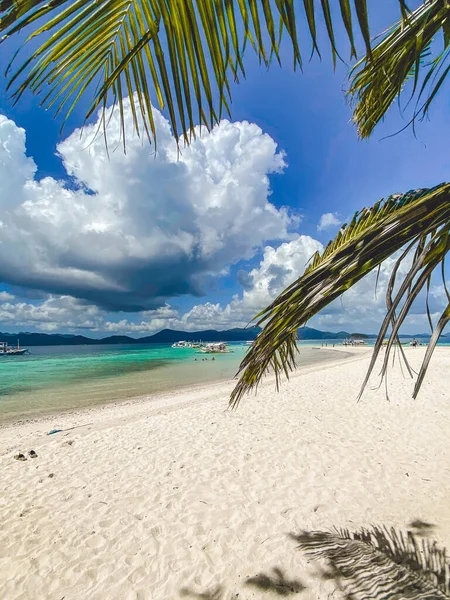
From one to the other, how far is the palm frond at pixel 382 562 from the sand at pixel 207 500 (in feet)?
0.65

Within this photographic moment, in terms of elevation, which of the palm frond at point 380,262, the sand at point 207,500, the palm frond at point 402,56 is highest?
the palm frond at point 402,56

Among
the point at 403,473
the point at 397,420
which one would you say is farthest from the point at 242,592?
the point at 397,420

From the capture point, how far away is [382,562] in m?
3.23

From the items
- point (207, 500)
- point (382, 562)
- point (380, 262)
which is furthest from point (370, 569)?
point (380, 262)

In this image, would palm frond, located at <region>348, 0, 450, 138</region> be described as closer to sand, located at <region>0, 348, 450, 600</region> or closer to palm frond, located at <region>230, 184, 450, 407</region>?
palm frond, located at <region>230, 184, 450, 407</region>

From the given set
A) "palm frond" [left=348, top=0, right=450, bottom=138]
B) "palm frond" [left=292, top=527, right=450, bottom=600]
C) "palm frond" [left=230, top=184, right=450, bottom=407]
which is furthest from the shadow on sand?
"palm frond" [left=348, top=0, right=450, bottom=138]

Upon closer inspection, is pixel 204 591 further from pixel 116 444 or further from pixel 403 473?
pixel 116 444

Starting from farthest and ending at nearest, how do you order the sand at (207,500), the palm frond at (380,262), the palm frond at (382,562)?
the sand at (207,500)
the palm frond at (382,562)
the palm frond at (380,262)

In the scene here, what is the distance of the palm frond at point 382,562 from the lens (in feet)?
9.48

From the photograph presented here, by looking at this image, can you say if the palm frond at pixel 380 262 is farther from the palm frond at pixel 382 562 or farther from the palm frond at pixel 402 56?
the palm frond at pixel 382 562

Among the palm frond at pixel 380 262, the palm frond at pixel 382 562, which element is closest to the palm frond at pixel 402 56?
the palm frond at pixel 380 262

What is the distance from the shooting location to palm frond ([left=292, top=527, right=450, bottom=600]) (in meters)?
2.89

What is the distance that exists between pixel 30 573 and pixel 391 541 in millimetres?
3985

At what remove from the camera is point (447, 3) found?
1228mm
